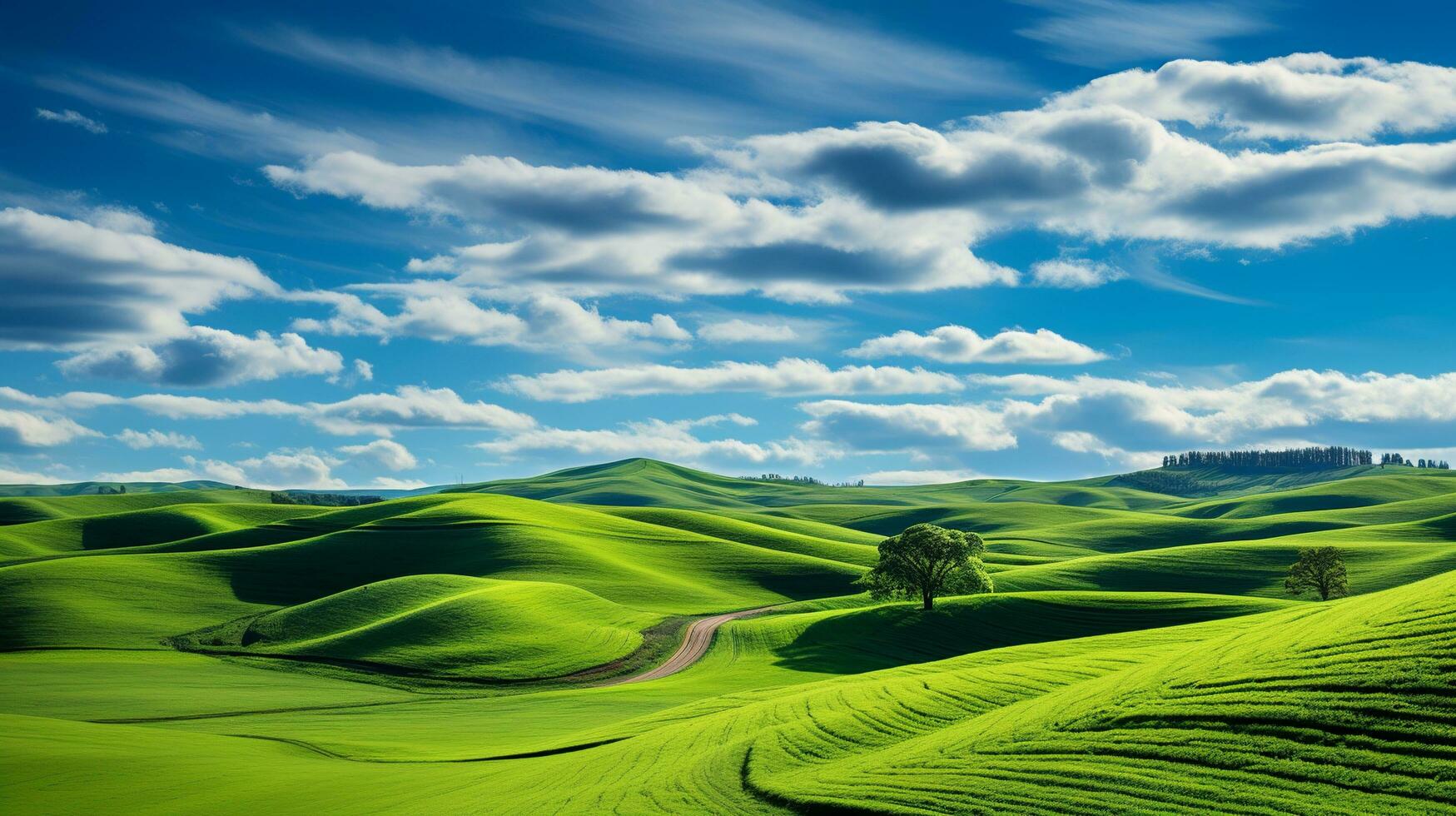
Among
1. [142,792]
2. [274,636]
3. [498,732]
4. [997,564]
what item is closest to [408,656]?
[274,636]

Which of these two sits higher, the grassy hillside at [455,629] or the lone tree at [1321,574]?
the lone tree at [1321,574]

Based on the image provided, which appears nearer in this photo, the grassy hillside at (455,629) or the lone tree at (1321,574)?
the grassy hillside at (455,629)

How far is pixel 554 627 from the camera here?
82.6m

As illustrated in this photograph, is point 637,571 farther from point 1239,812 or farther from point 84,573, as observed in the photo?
point 1239,812

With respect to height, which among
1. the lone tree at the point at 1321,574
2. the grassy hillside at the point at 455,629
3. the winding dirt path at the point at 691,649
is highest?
the lone tree at the point at 1321,574

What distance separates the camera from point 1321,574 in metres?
98.0

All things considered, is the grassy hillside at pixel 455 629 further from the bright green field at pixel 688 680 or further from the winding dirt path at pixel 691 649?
the winding dirt path at pixel 691 649

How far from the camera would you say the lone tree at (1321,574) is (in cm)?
9788

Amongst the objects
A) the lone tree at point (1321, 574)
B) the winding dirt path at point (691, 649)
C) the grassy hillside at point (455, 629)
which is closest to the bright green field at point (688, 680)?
the grassy hillside at point (455, 629)

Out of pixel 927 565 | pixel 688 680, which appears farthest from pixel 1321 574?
pixel 688 680

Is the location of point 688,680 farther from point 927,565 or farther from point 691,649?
point 927,565

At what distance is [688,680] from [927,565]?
3109 centimetres

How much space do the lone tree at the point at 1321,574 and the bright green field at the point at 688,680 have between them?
8.40m

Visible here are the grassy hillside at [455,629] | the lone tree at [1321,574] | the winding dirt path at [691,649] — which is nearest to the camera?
the winding dirt path at [691,649]
